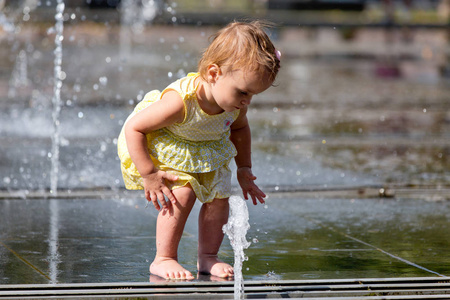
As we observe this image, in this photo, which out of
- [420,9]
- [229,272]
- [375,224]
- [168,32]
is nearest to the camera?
[229,272]

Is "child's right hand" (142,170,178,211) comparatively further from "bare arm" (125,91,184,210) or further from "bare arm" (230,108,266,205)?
"bare arm" (230,108,266,205)

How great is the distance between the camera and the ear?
10.2 feet

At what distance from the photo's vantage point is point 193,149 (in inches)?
130

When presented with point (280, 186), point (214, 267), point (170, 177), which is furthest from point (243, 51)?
point (280, 186)

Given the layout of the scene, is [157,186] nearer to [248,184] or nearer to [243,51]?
[248,184]

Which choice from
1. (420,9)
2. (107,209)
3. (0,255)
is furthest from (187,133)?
(420,9)

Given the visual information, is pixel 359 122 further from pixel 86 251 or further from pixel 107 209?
pixel 86 251

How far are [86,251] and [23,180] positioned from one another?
185 cm

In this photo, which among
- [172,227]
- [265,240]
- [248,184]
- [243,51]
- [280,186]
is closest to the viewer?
[243,51]

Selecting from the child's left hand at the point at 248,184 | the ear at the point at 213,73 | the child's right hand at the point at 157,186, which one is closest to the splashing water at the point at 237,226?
the child's left hand at the point at 248,184

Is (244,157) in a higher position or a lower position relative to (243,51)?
lower

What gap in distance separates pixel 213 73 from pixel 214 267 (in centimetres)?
77

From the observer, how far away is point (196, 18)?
2553 cm

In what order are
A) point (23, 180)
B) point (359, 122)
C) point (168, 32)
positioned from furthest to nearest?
point (168, 32) < point (359, 122) < point (23, 180)
